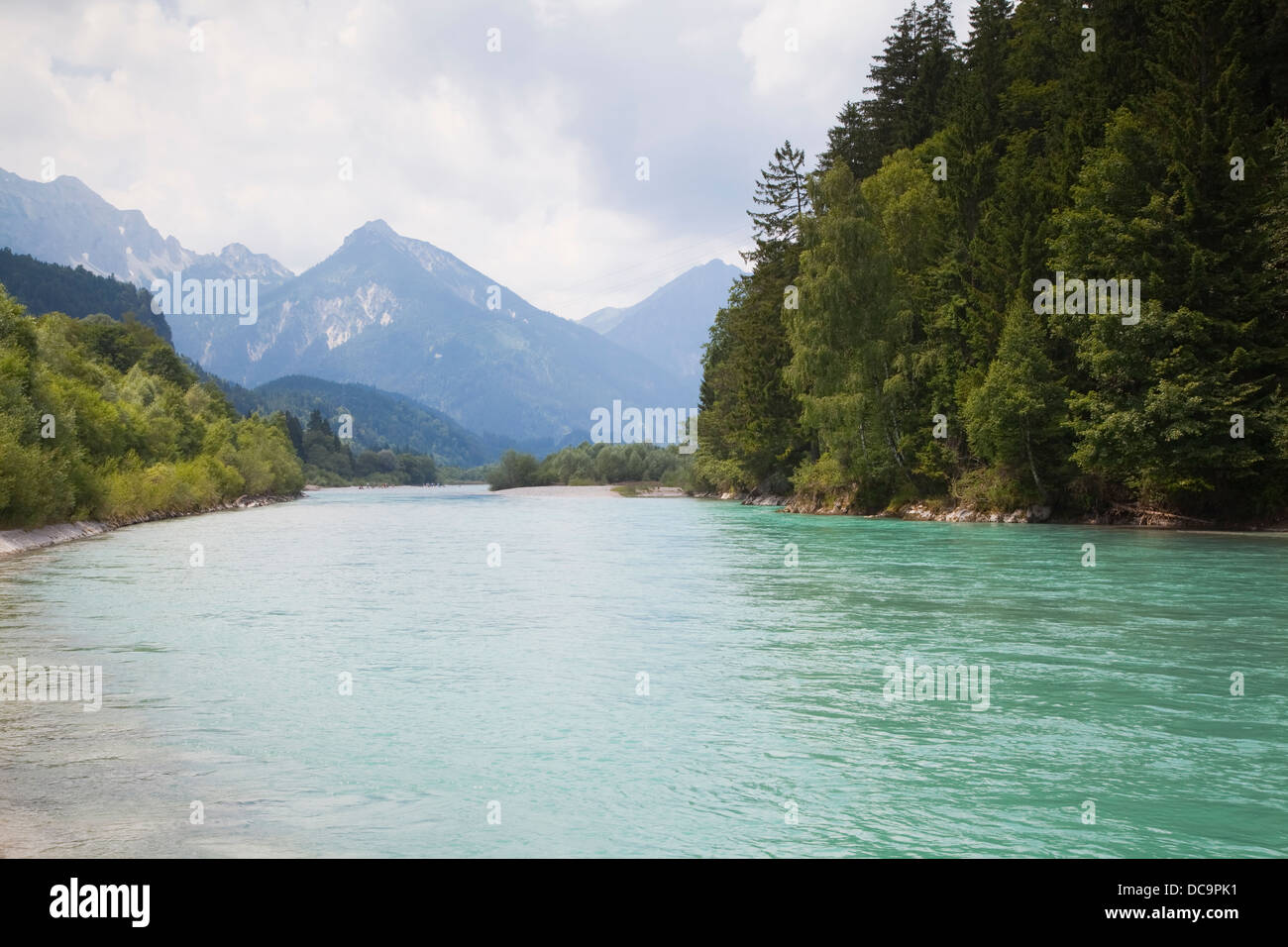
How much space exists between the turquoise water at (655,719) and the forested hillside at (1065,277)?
15230 millimetres

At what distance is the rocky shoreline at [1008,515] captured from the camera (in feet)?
153

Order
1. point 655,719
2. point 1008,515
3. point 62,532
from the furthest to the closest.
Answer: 1. point 1008,515
2. point 62,532
3. point 655,719

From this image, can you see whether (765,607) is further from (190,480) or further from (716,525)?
(190,480)

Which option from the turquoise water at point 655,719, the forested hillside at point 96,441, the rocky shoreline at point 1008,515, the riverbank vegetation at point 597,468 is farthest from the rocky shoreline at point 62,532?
the riverbank vegetation at point 597,468

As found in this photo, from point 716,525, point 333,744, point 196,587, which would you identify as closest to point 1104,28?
point 716,525

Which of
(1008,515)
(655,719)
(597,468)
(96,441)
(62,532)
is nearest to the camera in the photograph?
(655,719)

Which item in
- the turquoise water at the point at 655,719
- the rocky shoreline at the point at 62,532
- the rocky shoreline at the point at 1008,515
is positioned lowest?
the turquoise water at the point at 655,719

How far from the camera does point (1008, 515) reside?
54.1 meters

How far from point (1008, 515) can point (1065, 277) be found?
1332cm

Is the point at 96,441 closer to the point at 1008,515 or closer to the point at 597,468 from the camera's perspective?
the point at 1008,515

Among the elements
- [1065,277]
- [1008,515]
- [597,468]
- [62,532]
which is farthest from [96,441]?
[597,468]

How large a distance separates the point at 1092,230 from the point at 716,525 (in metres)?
26.6

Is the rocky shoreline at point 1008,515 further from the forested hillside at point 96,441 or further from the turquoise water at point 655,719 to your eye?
the forested hillside at point 96,441

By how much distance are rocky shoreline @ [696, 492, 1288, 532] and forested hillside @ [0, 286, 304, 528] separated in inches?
1825
